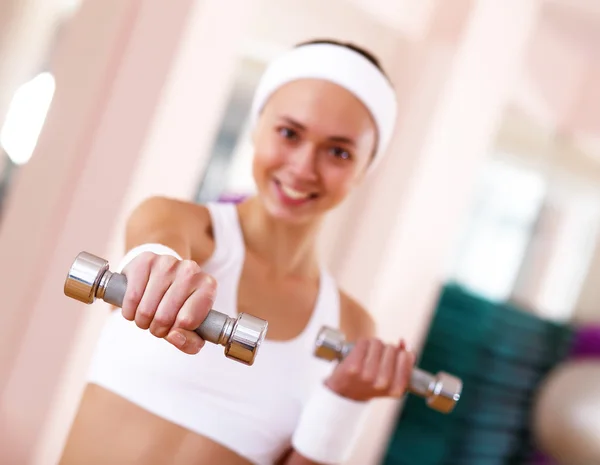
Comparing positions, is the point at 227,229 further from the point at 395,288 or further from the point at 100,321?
the point at 395,288

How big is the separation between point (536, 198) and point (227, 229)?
49.1 inches

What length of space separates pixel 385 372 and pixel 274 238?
14 cm

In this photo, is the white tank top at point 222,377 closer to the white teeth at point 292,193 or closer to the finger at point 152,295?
the white teeth at point 292,193

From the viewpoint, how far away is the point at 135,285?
33cm

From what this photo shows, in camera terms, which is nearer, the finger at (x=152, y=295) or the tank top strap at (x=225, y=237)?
the finger at (x=152, y=295)

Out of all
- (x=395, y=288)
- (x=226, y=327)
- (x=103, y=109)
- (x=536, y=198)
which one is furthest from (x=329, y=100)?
(x=536, y=198)

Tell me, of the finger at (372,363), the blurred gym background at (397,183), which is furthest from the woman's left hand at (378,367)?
the blurred gym background at (397,183)

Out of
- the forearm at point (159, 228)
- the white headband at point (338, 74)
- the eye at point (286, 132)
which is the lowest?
the forearm at point (159, 228)

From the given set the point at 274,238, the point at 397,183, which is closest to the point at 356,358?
the point at 274,238

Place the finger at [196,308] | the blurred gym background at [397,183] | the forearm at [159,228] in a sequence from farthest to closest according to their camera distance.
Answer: the blurred gym background at [397,183] < the forearm at [159,228] < the finger at [196,308]

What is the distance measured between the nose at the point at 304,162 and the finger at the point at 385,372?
0.46 feet

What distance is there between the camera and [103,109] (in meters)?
0.75

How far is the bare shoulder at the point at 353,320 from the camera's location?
59 cm

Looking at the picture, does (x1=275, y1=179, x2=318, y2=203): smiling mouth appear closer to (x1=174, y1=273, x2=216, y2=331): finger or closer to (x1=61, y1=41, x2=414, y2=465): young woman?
(x1=61, y1=41, x2=414, y2=465): young woman
